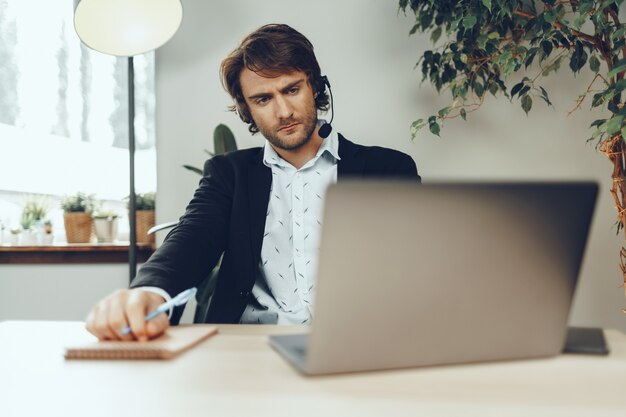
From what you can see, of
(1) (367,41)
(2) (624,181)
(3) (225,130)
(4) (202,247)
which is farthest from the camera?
(1) (367,41)

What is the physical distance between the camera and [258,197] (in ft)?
5.32

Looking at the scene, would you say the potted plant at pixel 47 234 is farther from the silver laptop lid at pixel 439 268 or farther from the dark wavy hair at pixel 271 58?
the silver laptop lid at pixel 439 268

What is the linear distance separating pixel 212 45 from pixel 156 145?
0.50 m

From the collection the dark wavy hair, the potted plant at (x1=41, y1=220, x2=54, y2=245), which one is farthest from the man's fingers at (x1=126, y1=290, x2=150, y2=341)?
the potted plant at (x1=41, y1=220, x2=54, y2=245)

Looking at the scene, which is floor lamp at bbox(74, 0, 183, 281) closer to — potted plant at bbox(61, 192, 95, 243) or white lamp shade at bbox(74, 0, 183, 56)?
white lamp shade at bbox(74, 0, 183, 56)

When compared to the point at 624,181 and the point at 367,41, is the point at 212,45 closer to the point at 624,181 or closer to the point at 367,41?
the point at 367,41

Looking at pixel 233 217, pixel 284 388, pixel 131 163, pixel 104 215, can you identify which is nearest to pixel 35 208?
pixel 104 215

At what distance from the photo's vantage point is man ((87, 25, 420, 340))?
1.51 metres

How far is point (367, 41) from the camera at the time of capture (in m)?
2.44

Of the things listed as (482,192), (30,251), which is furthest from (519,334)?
(30,251)

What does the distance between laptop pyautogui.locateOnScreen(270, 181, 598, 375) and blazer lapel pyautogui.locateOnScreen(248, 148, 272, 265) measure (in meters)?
0.86

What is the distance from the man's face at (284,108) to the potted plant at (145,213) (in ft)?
3.05

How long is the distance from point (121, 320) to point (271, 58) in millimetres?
1093

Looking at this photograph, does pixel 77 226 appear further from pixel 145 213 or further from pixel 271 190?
pixel 271 190
